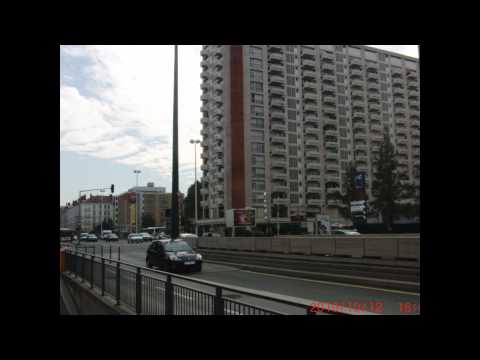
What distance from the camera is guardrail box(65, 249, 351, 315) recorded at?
4027 mm

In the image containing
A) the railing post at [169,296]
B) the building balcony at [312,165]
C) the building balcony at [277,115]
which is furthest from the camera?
the building balcony at [312,165]

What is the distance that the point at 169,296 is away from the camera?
6500mm

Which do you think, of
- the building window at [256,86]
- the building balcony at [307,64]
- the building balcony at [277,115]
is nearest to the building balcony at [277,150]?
the building balcony at [277,115]

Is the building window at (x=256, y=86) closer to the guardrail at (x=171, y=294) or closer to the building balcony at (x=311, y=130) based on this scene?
the building balcony at (x=311, y=130)

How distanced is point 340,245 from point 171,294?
1175 cm

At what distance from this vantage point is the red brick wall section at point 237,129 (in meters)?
81.1

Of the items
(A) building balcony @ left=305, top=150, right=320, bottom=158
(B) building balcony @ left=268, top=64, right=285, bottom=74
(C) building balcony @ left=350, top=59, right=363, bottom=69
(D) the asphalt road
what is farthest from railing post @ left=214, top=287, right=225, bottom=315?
(C) building balcony @ left=350, top=59, right=363, bottom=69

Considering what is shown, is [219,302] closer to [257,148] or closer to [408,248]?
[408,248]

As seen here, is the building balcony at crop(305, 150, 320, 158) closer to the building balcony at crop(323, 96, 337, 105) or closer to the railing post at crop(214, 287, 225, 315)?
the building balcony at crop(323, 96, 337, 105)

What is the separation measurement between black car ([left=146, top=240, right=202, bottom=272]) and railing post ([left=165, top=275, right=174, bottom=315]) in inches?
473

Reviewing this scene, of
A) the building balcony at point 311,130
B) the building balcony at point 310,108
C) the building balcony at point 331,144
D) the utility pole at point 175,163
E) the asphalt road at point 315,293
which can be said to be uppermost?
the building balcony at point 310,108

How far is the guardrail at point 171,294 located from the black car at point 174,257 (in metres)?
6.18
